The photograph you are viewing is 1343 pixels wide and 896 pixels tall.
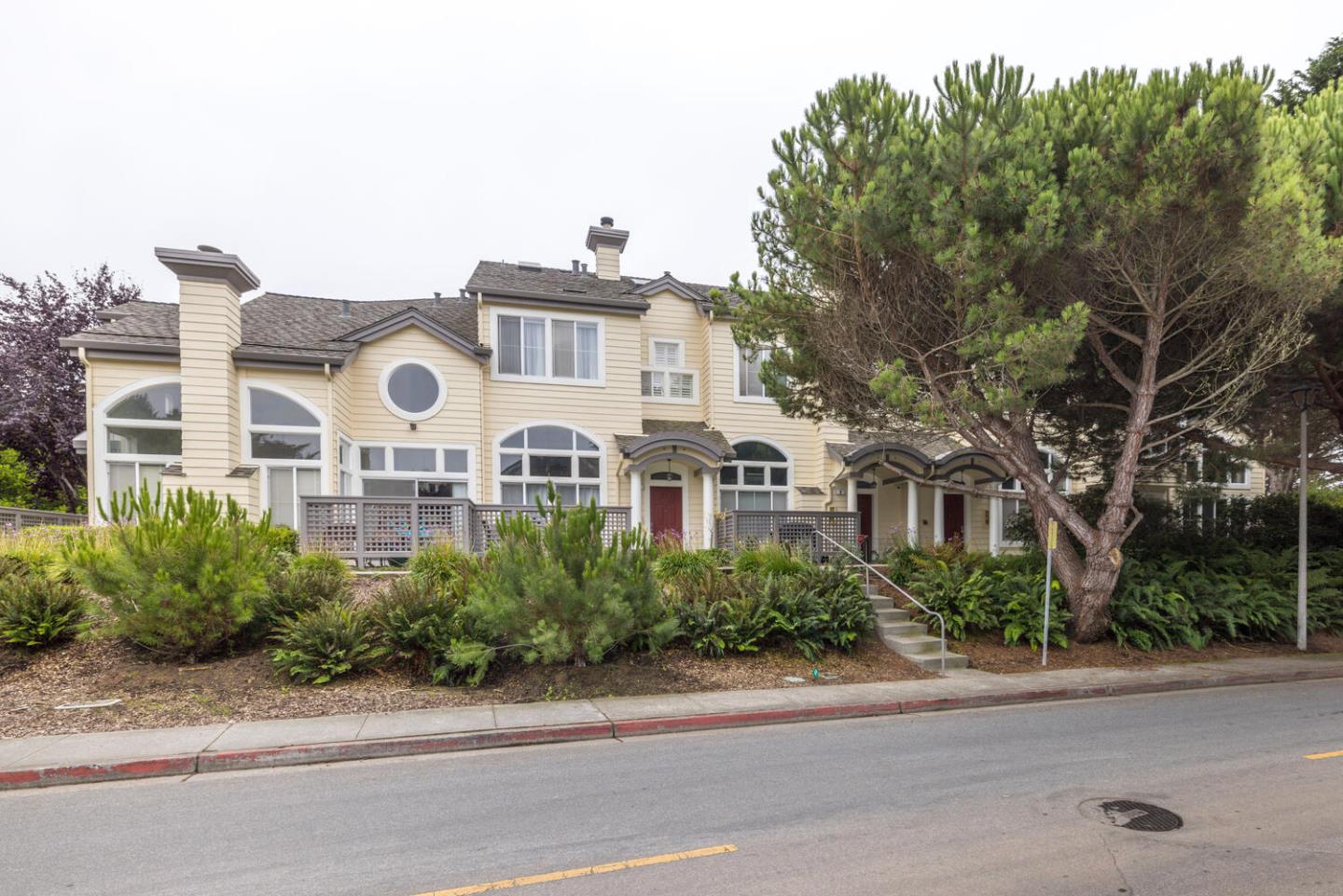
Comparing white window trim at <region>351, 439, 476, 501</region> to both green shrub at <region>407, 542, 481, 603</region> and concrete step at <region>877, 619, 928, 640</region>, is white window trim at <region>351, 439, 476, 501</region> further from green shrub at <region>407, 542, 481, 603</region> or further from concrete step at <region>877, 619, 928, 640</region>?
concrete step at <region>877, 619, 928, 640</region>

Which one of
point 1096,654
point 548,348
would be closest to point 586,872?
point 1096,654

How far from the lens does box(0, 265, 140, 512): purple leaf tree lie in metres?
22.0

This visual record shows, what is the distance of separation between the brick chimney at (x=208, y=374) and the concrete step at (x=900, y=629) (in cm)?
1274

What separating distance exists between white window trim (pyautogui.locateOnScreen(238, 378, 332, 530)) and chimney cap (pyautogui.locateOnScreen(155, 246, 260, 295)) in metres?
2.24

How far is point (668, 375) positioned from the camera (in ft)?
67.6

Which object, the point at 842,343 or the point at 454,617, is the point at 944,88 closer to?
the point at 842,343

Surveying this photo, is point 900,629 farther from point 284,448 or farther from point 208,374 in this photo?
point 208,374

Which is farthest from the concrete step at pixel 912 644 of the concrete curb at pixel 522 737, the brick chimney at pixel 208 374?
the brick chimney at pixel 208 374

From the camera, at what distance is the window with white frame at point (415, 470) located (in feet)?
58.1

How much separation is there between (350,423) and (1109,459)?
17.7 meters

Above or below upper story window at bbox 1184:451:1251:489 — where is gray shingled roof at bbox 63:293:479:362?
above

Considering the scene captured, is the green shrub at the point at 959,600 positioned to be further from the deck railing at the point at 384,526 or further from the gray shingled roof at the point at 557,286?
the gray shingled roof at the point at 557,286

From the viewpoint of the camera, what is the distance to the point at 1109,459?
53.5ft

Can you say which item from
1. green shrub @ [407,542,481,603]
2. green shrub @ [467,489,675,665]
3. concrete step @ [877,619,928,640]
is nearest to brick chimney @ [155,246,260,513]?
green shrub @ [407,542,481,603]
